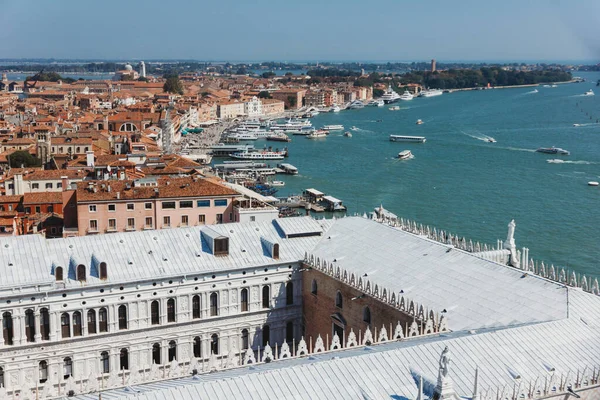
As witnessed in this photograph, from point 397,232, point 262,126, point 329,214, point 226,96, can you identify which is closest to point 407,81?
point 226,96

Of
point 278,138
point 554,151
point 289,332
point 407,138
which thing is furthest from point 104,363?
point 278,138

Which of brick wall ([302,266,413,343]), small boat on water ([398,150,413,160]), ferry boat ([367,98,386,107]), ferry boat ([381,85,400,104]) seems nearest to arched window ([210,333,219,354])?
brick wall ([302,266,413,343])

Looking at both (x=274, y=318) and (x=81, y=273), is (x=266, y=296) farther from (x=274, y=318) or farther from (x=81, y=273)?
(x=81, y=273)

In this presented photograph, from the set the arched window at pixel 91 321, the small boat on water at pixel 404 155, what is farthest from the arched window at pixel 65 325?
the small boat on water at pixel 404 155

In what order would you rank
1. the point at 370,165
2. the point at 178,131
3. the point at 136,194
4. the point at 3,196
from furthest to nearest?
the point at 178,131 → the point at 370,165 → the point at 3,196 → the point at 136,194

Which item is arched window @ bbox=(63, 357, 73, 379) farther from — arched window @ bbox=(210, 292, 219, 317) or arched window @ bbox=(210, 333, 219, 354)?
arched window @ bbox=(210, 292, 219, 317)

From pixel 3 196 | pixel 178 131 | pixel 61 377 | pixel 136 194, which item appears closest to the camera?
pixel 61 377

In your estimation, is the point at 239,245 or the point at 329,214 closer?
the point at 239,245

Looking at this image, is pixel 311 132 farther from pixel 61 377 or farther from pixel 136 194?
pixel 61 377

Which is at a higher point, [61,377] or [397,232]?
[397,232]
